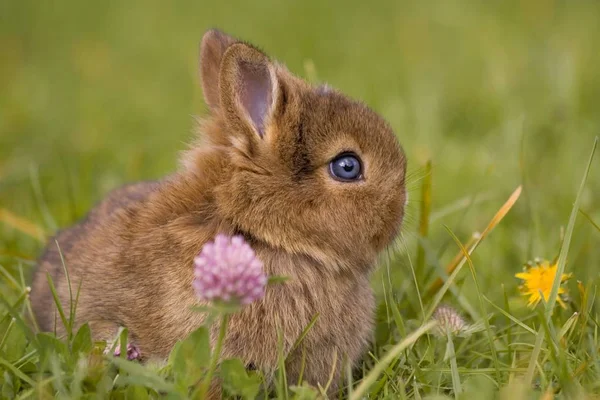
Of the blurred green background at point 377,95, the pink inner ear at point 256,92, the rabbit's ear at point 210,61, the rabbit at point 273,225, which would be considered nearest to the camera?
the rabbit at point 273,225

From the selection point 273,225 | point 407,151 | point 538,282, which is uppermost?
point 407,151

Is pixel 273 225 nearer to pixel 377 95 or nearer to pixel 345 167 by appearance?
pixel 345 167

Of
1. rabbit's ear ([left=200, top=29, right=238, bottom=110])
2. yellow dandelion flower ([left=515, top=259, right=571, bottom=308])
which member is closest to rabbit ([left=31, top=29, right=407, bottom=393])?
rabbit's ear ([left=200, top=29, right=238, bottom=110])

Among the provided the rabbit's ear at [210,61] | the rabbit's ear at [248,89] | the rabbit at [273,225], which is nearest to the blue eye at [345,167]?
the rabbit at [273,225]

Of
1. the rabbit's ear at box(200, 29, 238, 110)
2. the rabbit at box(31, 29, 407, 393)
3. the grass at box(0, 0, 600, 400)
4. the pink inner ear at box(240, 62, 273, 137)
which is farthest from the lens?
the rabbit's ear at box(200, 29, 238, 110)

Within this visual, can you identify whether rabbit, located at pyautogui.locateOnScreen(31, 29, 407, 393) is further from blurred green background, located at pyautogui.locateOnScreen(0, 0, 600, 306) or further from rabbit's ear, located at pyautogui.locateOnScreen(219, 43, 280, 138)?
blurred green background, located at pyautogui.locateOnScreen(0, 0, 600, 306)

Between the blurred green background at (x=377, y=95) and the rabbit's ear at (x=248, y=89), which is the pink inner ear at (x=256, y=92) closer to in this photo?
the rabbit's ear at (x=248, y=89)

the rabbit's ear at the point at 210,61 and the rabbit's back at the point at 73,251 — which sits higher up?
the rabbit's ear at the point at 210,61

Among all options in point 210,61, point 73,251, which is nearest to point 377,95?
point 210,61
